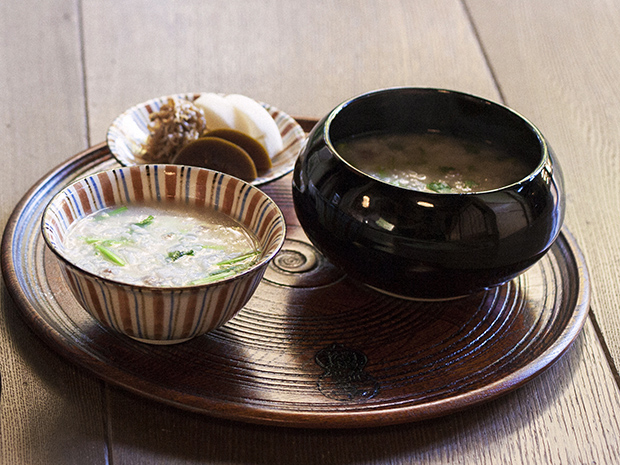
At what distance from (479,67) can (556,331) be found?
1011mm

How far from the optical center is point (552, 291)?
1133mm

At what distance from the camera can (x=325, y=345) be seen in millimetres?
980

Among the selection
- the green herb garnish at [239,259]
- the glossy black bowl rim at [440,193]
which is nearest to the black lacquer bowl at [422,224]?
the glossy black bowl rim at [440,193]

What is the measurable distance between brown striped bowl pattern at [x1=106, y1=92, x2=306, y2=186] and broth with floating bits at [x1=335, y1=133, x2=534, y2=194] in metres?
0.16

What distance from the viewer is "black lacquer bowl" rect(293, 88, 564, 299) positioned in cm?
94

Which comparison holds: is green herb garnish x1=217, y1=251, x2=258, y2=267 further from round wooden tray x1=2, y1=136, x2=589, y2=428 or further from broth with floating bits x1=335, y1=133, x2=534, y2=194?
broth with floating bits x1=335, y1=133, x2=534, y2=194

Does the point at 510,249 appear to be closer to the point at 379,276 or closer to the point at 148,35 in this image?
the point at 379,276

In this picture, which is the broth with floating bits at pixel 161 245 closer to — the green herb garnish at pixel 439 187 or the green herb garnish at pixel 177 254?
the green herb garnish at pixel 177 254

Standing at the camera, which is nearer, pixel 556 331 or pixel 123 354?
pixel 123 354

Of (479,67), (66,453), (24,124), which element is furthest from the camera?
(479,67)

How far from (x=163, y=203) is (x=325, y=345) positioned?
31 centimetres

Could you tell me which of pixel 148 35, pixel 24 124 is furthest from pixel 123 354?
pixel 148 35

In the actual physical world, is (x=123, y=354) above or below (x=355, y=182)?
below

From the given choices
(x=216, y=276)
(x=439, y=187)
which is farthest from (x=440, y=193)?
(x=216, y=276)
